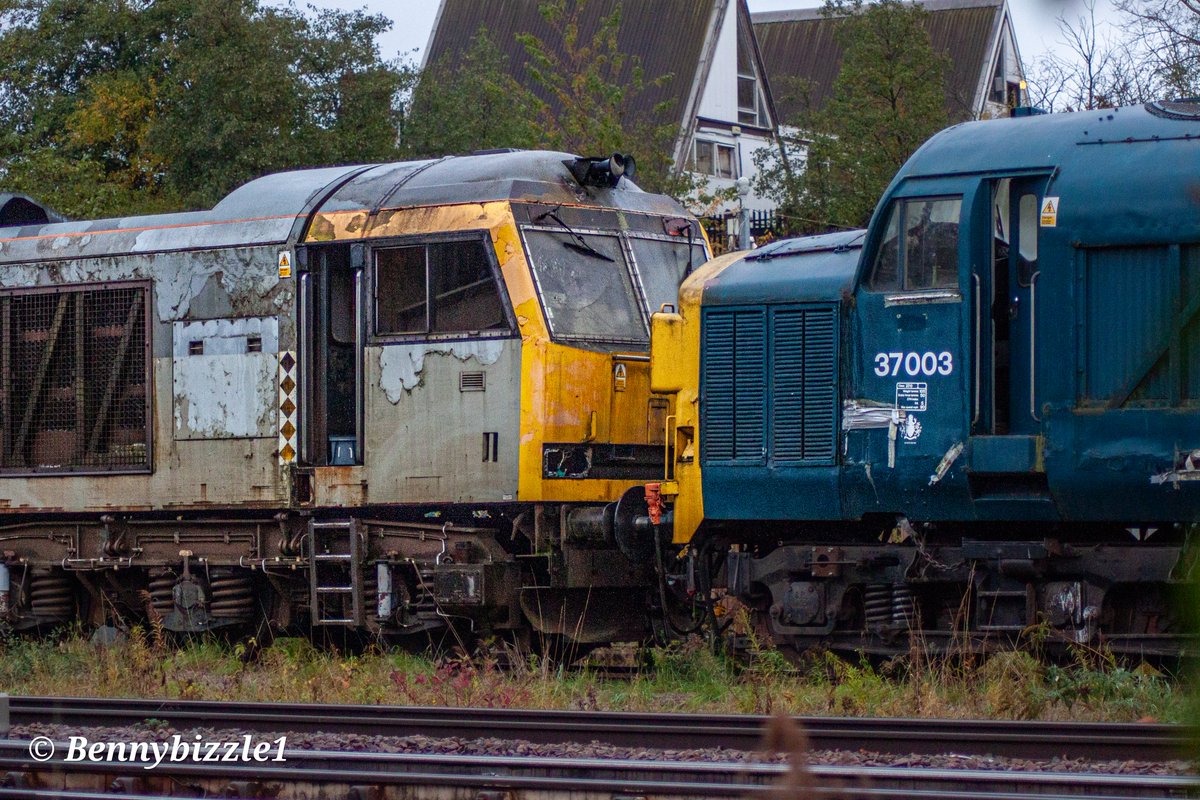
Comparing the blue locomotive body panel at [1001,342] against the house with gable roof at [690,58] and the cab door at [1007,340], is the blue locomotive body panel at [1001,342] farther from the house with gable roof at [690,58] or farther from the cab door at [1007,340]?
the house with gable roof at [690,58]

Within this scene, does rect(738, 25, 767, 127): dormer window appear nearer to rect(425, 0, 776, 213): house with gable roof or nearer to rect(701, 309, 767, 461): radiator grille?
rect(425, 0, 776, 213): house with gable roof

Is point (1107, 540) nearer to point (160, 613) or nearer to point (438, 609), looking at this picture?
point (438, 609)

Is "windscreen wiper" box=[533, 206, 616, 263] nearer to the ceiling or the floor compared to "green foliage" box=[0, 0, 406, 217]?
nearer to the floor

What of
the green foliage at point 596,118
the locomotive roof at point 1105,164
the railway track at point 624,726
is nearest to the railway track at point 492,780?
the railway track at point 624,726

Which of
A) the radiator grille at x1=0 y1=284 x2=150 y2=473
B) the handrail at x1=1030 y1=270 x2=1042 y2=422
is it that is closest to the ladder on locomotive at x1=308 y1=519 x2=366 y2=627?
the radiator grille at x1=0 y1=284 x2=150 y2=473

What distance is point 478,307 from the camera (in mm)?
11891

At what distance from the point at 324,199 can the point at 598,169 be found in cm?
228

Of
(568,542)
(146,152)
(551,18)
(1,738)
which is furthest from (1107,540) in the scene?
(146,152)

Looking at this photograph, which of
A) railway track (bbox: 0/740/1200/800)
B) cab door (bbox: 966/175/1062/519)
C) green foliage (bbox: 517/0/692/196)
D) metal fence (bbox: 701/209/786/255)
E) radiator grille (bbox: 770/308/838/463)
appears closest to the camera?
railway track (bbox: 0/740/1200/800)

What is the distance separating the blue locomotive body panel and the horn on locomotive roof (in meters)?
2.83

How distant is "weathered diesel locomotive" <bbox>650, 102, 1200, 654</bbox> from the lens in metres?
8.83

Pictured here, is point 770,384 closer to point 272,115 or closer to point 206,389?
point 206,389

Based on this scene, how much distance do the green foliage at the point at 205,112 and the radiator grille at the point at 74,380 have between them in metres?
10.9

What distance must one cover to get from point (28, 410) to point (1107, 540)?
30.9 feet
